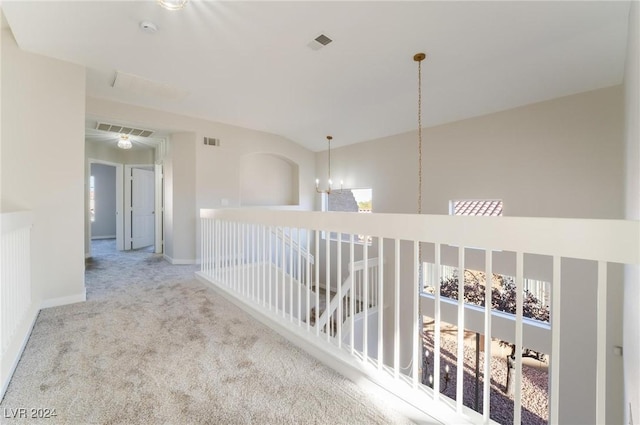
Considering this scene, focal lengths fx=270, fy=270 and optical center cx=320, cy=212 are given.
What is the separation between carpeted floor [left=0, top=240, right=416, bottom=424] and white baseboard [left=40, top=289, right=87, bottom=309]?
14 cm

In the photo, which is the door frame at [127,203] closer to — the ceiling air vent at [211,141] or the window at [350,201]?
the ceiling air vent at [211,141]

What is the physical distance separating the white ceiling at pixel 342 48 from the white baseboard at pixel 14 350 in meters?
2.68

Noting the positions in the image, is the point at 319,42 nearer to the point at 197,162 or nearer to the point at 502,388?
the point at 197,162

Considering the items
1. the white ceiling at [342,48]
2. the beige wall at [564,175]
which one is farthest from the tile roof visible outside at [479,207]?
the white ceiling at [342,48]

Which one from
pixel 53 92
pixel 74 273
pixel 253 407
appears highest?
pixel 53 92

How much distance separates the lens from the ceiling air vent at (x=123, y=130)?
4.72 metres

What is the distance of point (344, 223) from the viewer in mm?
1728

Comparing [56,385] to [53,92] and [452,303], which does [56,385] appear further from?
[452,303]

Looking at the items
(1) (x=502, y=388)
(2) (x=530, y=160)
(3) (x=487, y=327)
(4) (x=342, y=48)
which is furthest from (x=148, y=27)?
(1) (x=502, y=388)

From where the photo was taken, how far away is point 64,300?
9.61 ft

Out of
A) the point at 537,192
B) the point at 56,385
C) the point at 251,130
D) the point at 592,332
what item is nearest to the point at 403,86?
the point at 537,192

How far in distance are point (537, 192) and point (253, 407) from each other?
14.4 feet

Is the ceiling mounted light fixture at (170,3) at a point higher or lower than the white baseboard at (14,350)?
higher

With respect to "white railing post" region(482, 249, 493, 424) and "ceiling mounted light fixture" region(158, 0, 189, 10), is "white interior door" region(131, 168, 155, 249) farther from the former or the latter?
"white railing post" region(482, 249, 493, 424)
